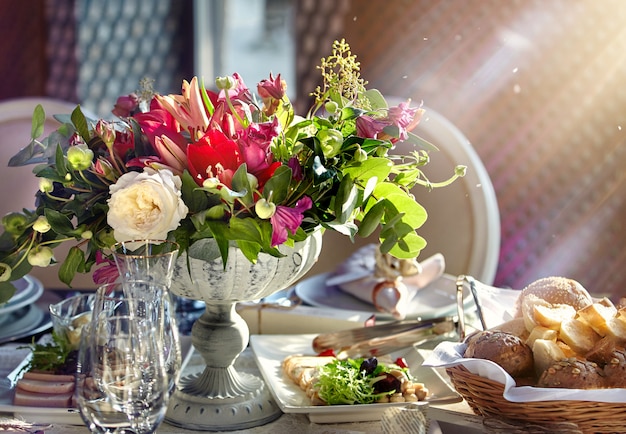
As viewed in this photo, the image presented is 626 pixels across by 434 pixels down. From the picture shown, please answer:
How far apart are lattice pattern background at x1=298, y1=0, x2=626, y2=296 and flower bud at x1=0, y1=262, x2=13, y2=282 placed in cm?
285

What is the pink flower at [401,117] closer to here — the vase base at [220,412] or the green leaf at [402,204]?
the green leaf at [402,204]

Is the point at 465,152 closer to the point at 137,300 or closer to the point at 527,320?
the point at 527,320

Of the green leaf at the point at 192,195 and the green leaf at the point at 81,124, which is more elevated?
the green leaf at the point at 81,124

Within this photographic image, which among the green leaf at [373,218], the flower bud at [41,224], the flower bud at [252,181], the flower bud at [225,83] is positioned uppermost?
the flower bud at [225,83]

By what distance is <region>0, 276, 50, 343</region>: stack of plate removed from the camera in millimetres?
1265

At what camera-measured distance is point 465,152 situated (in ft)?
6.19

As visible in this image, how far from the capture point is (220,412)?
998mm

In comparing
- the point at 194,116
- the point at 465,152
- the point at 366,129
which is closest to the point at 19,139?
the point at 465,152

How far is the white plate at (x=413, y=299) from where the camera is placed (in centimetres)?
138

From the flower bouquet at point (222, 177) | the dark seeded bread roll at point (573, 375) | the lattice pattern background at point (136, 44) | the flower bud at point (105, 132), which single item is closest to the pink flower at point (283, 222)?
the flower bouquet at point (222, 177)

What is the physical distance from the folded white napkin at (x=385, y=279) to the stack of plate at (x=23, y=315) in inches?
19.6

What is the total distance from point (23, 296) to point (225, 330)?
50 cm

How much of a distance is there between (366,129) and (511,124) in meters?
3.00

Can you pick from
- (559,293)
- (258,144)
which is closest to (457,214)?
(559,293)
